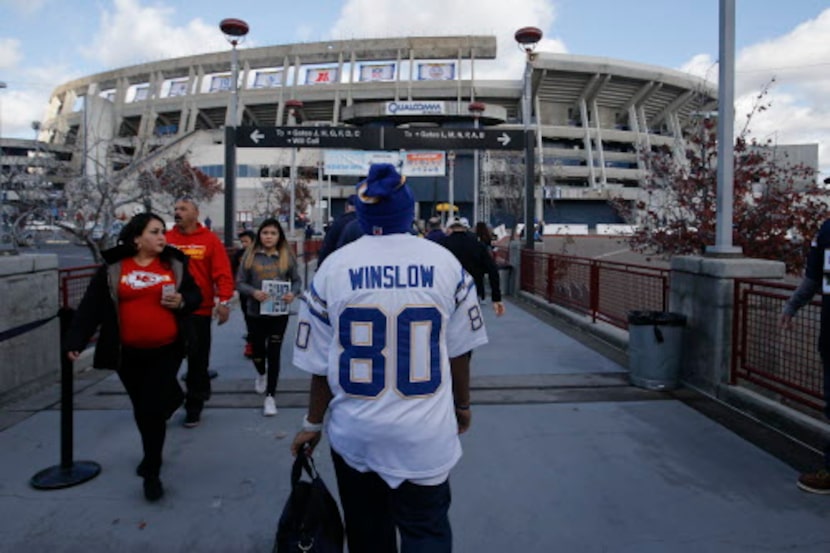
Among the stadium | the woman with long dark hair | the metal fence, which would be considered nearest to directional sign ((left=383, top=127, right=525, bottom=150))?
the metal fence

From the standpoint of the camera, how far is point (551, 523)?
3.34 m

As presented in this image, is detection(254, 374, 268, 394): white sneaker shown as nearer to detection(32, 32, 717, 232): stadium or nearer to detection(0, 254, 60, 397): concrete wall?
detection(0, 254, 60, 397): concrete wall

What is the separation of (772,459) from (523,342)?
4.77m

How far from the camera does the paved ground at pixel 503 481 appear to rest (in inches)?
126

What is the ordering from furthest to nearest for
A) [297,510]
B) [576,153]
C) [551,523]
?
[576,153] → [551,523] → [297,510]

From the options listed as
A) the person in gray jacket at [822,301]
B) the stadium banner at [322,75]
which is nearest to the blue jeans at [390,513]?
the person in gray jacket at [822,301]

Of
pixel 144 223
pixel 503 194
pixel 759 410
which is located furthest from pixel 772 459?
pixel 503 194

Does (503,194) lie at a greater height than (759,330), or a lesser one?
greater

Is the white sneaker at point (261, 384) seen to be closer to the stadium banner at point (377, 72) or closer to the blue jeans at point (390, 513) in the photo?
the blue jeans at point (390, 513)

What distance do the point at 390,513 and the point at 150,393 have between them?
2197 millimetres

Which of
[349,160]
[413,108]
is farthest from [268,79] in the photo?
[349,160]

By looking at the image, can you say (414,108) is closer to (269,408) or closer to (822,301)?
(269,408)

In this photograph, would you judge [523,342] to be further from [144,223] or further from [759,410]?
[144,223]

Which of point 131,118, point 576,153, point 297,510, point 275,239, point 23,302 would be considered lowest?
point 297,510
